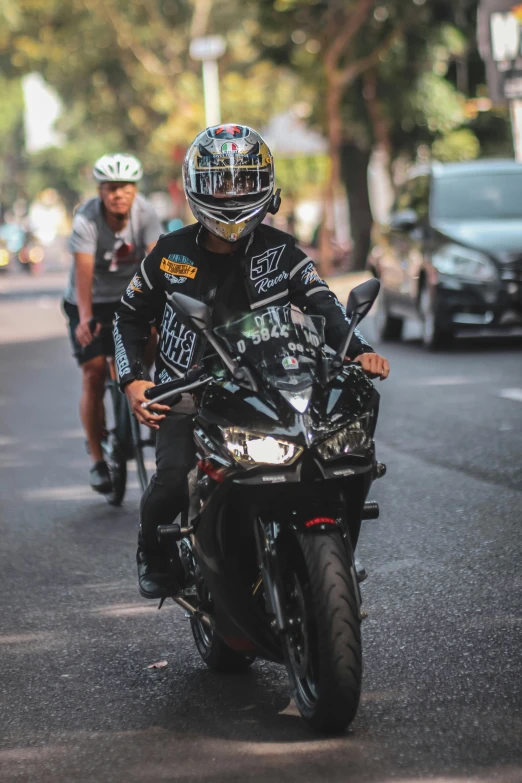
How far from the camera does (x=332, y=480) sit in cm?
437

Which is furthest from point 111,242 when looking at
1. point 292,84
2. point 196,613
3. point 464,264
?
point 292,84

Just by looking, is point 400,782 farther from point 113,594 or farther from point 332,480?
point 113,594

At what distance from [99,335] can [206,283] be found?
12.3ft

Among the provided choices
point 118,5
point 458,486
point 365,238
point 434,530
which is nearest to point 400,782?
point 434,530

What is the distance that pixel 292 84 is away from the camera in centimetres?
5544

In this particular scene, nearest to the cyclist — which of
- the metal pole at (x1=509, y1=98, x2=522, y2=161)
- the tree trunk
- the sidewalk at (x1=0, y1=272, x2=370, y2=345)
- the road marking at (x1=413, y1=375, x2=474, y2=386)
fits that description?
the road marking at (x1=413, y1=375, x2=474, y2=386)

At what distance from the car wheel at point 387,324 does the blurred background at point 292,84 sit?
400cm

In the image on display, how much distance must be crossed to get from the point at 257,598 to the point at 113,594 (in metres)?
2.07

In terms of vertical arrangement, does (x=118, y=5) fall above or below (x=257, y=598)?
above

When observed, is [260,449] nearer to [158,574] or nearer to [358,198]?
[158,574]

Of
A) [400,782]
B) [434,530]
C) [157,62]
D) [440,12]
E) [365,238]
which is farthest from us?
[157,62]

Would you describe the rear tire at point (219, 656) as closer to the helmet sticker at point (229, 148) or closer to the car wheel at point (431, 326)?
the helmet sticker at point (229, 148)

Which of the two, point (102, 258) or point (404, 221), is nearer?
point (102, 258)

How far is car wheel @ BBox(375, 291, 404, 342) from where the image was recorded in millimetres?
18109
